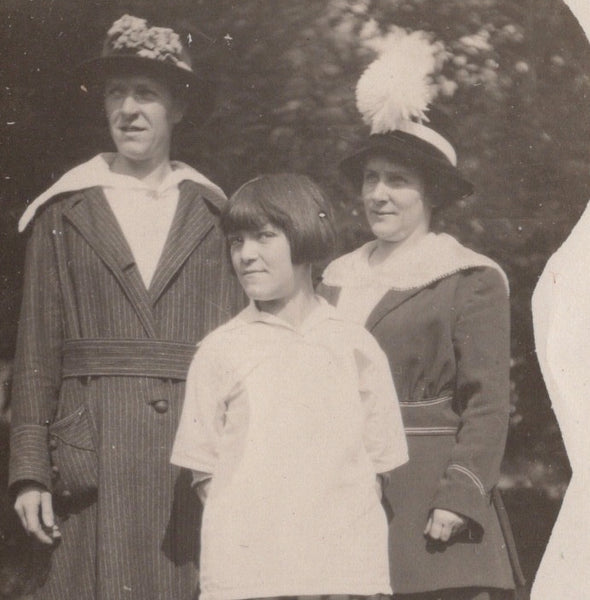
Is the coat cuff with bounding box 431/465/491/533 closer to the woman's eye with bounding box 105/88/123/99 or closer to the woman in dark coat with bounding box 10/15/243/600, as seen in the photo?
the woman in dark coat with bounding box 10/15/243/600

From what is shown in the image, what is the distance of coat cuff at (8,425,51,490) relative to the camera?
194cm

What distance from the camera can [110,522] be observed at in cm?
194

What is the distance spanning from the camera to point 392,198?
2.12m

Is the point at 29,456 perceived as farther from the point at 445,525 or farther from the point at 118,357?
the point at 445,525

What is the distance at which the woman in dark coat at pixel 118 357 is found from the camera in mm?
1947

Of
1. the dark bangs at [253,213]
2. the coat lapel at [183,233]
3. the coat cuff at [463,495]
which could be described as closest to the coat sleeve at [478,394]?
the coat cuff at [463,495]

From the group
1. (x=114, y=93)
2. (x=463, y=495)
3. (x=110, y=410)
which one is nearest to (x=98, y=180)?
(x=114, y=93)

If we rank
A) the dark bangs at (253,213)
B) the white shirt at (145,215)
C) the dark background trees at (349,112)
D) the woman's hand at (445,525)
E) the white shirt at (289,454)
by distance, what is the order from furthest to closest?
the dark background trees at (349,112), the white shirt at (145,215), the woman's hand at (445,525), the dark bangs at (253,213), the white shirt at (289,454)

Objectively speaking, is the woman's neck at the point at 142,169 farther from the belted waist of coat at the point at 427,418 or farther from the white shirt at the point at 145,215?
the belted waist of coat at the point at 427,418

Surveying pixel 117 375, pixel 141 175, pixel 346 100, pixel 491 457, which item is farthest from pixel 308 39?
pixel 491 457

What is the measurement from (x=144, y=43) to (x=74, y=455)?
948 millimetres

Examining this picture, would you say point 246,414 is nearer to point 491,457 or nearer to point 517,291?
point 491,457

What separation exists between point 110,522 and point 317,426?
51 cm

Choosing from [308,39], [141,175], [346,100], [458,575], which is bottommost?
[458,575]
